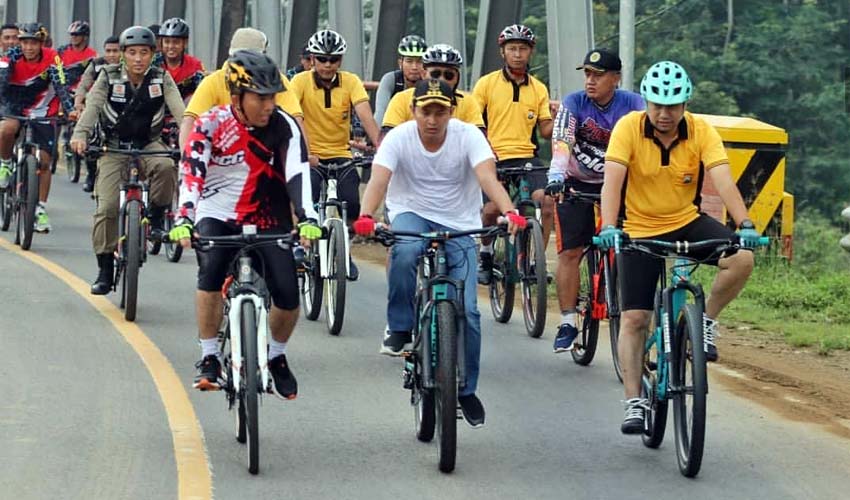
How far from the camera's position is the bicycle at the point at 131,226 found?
13.3 m

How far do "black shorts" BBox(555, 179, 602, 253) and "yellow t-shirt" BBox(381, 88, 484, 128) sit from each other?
932 mm

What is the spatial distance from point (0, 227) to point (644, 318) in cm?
1225

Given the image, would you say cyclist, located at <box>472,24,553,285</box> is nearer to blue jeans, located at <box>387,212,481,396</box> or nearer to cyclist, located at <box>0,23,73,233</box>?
blue jeans, located at <box>387,212,481,396</box>

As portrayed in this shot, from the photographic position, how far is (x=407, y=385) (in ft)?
30.5

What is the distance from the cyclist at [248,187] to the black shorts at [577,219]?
10.0 ft

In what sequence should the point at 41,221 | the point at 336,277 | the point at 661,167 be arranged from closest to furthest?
the point at 661,167 → the point at 336,277 → the point at 41,221

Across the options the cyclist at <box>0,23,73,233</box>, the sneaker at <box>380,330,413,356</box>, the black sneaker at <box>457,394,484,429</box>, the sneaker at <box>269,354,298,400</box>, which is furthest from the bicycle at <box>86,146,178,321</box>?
the cyclist at <box>0,23,73,233</box>

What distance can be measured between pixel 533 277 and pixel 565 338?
1.17 m

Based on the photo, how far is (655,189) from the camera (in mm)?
9367

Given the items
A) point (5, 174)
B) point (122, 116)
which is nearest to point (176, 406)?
point (122, 116)

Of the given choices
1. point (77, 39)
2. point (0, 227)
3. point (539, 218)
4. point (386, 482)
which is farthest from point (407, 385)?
point (77, 39)

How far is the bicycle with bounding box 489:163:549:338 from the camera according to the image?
12.9 meters

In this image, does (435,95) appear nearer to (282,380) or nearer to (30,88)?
(282,380)

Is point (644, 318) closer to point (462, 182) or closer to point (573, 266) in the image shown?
point (462, 182)
